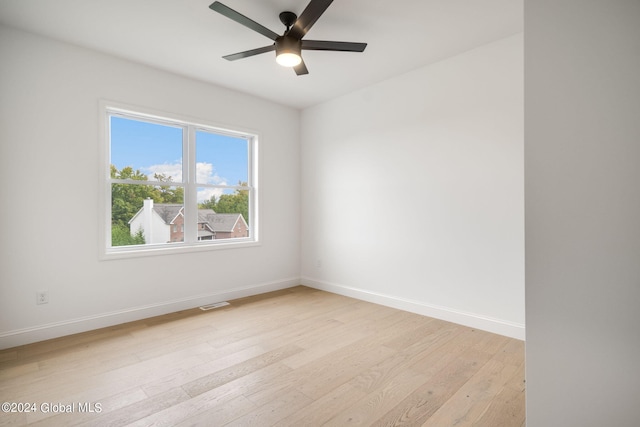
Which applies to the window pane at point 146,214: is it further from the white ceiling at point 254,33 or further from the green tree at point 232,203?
the white ceiling at point 254,33

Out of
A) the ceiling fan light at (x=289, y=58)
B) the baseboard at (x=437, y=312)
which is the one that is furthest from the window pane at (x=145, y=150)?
the baseboard at (x=437, y=312)

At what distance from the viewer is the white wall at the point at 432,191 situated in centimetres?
286

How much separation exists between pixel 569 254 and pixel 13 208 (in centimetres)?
385

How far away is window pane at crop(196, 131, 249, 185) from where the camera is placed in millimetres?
3959

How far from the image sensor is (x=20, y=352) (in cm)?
255

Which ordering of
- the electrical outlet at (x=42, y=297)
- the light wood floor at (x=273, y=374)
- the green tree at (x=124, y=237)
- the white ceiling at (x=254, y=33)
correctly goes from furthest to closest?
1. the green tree at (x=124, y=237)
2. the electrical outlet at (x=42, y=297)
3. the white ceiling at (x=254, y=33)
4. the light wood floor at (x=273, y=374)

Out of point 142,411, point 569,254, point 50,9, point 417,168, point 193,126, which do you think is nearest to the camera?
point 569,254

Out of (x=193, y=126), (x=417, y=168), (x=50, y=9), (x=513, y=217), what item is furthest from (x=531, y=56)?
(x=193, y=126)

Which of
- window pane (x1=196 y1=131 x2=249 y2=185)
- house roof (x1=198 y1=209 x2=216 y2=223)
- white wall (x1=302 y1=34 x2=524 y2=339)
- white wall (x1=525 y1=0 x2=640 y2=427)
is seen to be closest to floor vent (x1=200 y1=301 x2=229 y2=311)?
house roof (x1=198 y1=209 x2=216 y2=223)

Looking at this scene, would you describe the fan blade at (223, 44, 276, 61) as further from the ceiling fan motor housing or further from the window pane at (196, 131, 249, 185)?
the window pane at (196, 131, 249, 185)

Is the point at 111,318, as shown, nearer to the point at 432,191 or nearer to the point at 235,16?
the point at 235,16

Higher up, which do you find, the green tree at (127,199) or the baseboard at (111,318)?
the green tree at (127,199)

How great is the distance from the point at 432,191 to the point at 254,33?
234cm

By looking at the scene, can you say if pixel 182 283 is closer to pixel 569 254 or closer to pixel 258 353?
pixel 258 353
